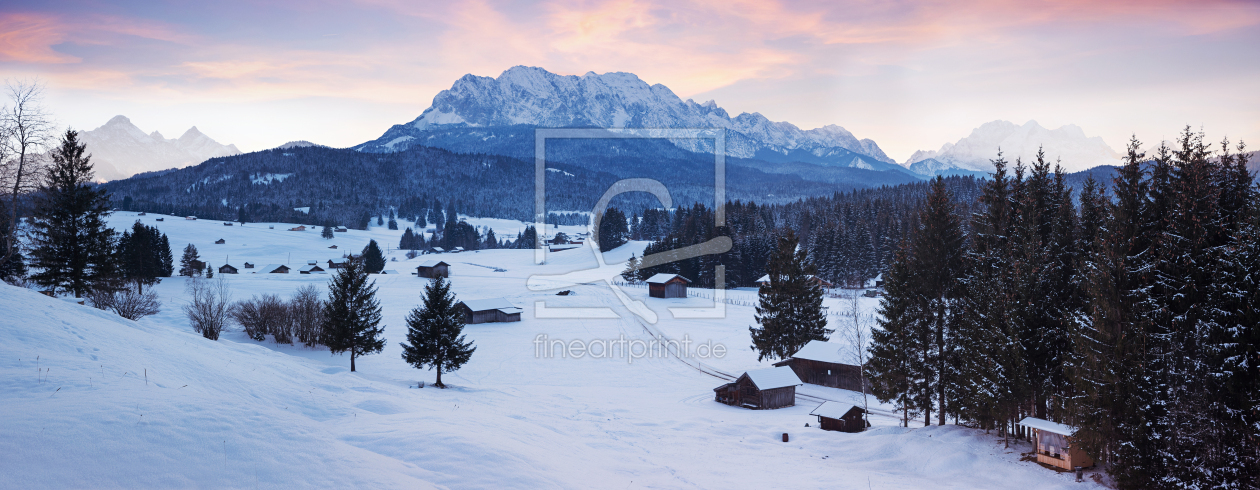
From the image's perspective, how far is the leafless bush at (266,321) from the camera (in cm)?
4119

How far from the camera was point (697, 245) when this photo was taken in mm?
93875

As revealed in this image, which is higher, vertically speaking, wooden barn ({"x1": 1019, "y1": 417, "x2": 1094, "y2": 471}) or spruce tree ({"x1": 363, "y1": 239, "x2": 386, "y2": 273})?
spruce tree ({"x1": 363, "y1": 239, "x2": 386, "y2": 273})

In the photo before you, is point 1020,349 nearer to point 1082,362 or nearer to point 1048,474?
point 1082,362

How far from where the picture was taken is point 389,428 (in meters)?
15.2

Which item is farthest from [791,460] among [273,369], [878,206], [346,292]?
[878,206]

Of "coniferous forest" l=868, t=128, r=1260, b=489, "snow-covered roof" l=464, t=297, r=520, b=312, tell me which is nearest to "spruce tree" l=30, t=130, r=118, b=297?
"snow-covered roof" l=464, t=297, r=520, b=312

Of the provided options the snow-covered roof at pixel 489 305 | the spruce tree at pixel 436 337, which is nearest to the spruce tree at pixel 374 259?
the snow-covered roof at pixel 489 305

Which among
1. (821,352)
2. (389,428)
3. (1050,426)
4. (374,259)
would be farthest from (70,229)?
(374,259)

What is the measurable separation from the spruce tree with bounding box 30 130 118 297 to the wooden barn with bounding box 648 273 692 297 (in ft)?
167

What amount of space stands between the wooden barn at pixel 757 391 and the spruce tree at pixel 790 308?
7761 mm

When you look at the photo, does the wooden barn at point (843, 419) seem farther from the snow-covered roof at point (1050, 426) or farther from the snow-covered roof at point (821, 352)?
the snow-covered roof at point (821, 352)

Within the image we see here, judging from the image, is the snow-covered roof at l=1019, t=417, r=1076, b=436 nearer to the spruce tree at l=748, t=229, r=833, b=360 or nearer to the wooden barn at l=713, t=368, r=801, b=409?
the wooden barn at l=713, t=368, r=801, b=409

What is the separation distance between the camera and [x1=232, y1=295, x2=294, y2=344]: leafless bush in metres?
41.2

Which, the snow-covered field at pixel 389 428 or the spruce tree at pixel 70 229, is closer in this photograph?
the snow-covered field at pixel 389 428
